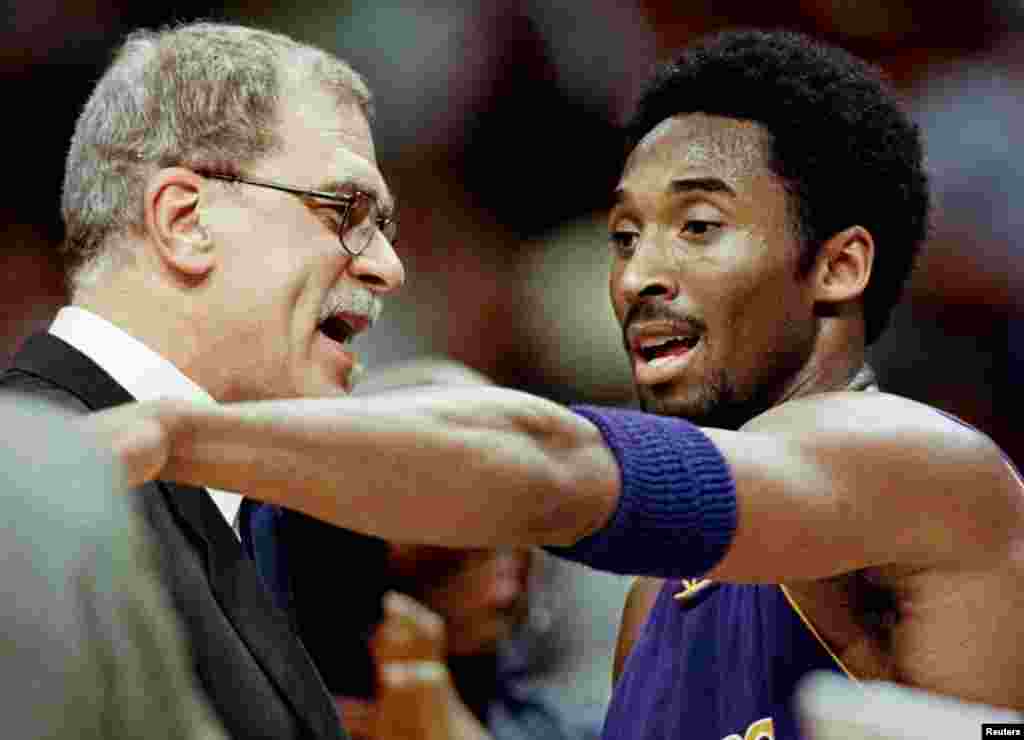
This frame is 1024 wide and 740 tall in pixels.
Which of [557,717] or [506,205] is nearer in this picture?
[557,717]

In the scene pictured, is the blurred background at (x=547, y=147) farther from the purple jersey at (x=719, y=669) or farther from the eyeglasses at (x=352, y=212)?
the purple jersey at (x=719, y=669)

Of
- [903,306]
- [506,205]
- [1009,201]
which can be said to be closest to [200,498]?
[506,205]

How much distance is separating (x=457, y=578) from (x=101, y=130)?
4.66 feet

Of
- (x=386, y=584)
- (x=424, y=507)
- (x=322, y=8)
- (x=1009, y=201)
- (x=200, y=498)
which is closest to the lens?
(x=424, y=507)

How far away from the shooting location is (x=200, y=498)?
94.8 inches

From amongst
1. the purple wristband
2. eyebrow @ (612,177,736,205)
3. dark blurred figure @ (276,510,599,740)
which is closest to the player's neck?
eyebrow @ (612,177,736,205)

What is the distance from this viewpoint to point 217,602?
231cm

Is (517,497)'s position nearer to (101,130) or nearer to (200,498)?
(200,498)

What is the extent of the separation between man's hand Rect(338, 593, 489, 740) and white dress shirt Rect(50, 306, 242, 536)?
0.94 metres

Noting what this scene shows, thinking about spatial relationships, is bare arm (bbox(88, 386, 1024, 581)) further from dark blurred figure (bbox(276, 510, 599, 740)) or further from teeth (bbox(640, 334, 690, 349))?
dark blurred figure (bbox(276, 510, 599, 740))

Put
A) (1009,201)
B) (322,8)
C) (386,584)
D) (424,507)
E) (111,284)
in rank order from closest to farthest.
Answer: (424,507)
(111,284)
(386,584)
(322,8)
(1009,201)

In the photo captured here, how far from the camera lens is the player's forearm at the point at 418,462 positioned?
4.74 feet

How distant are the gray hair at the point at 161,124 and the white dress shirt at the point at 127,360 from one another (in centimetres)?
15

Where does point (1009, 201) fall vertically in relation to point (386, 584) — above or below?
above
